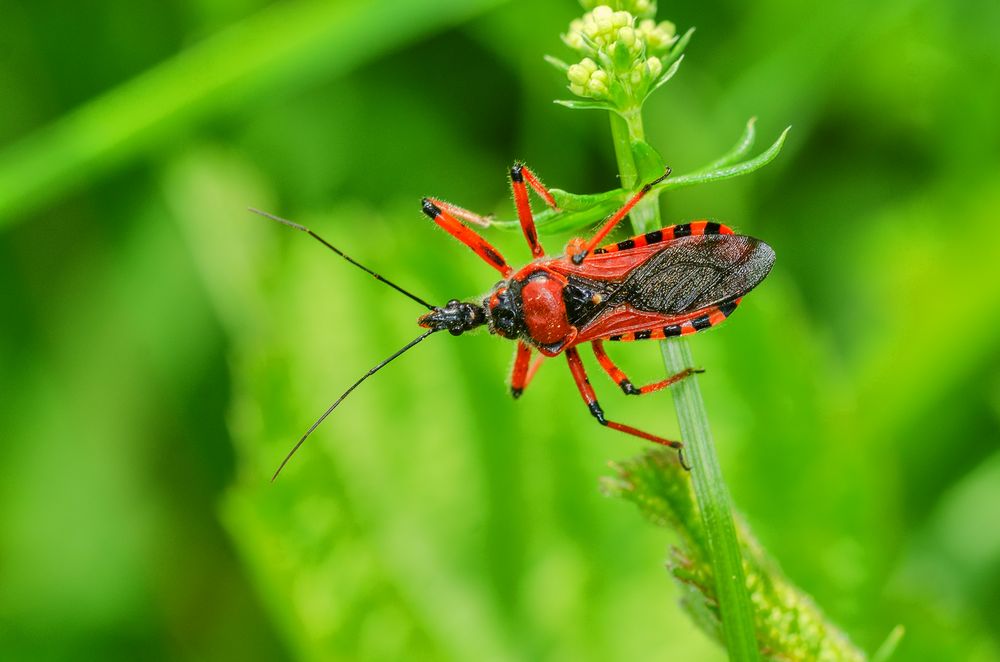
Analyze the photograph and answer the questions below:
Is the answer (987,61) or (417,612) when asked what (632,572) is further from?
(987,61)

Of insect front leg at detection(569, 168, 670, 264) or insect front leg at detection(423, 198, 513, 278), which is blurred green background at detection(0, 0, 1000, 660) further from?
insect front leg at detection(569, 168, 670, 264)

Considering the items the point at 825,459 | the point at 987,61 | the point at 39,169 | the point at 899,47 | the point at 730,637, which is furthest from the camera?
the point at 899,47

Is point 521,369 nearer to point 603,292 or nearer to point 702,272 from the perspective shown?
point 603,292

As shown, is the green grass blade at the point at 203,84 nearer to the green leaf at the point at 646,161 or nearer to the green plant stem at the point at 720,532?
the green leaf at the point at 646,161

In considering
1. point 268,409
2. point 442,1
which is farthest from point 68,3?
point 268,409

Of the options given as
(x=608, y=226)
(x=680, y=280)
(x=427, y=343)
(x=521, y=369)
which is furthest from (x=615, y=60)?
(x=427, y=343)

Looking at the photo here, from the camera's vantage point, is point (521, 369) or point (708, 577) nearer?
point (708, 577)
